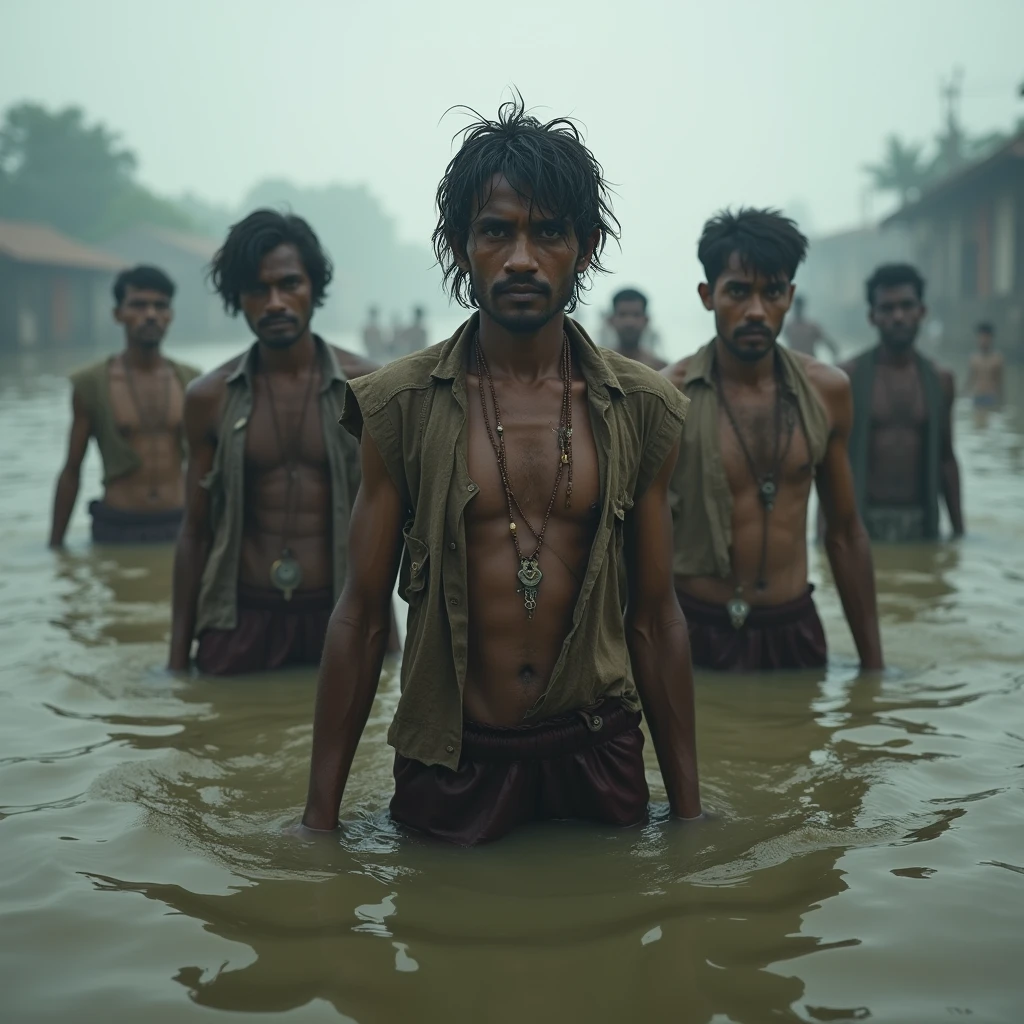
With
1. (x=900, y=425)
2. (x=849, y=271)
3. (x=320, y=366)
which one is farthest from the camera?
(x=849, y=271)

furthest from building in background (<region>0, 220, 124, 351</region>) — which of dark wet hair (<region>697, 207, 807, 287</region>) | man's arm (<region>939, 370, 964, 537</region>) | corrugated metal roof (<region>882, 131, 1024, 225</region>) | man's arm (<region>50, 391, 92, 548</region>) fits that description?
dark wet hair (<region>697, 207, 807, 287</region>)

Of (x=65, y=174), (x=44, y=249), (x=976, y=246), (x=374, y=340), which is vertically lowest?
(x=374, y=340)

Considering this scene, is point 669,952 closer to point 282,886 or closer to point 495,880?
point 495,880

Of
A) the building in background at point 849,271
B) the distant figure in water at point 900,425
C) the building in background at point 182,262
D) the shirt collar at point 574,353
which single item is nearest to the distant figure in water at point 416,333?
the building in background at point 849,271

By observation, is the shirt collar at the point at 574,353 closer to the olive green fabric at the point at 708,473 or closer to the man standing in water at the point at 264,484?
the olive green fabric at the point at 708,473

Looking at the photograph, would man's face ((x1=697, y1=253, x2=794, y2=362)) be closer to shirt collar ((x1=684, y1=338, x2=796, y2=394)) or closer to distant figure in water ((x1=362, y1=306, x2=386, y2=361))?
shirt collar ((x1=684, y1=338, x2=796, y2=394))

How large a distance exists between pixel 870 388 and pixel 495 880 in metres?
6.12

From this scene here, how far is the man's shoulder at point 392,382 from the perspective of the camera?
3332mm

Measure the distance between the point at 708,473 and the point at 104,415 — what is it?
4.74 metres

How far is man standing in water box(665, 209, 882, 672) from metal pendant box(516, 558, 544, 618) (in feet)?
7.57

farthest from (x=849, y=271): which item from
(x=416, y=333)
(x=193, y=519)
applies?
(x=193, y=519)

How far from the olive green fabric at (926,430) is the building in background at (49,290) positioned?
32.9 meters

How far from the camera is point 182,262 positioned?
59.1 meters

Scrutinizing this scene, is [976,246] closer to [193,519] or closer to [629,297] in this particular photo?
[629,297]
